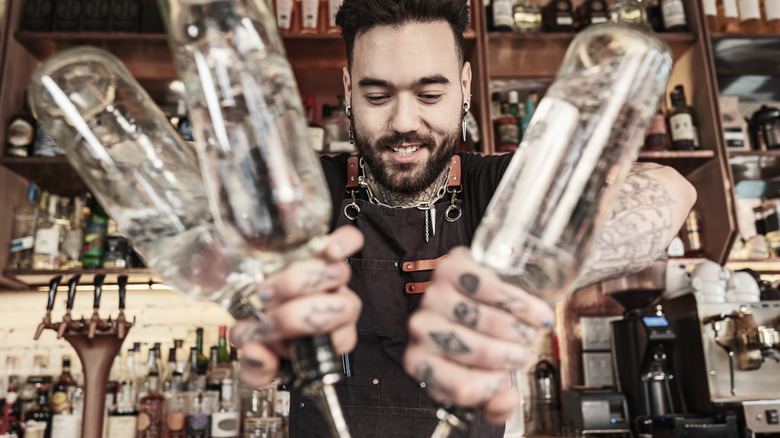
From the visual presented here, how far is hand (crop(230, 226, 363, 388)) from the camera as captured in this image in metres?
0.37

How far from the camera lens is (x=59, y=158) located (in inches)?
88.8

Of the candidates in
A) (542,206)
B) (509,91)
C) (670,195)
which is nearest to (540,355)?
(509,91)

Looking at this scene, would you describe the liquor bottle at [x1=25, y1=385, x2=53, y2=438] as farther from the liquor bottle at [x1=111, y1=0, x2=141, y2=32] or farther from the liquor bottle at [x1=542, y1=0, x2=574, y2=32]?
the liquor bottle at [x1=542, y1=0, x2=574, y2=32]

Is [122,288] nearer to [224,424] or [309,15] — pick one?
[224,424]

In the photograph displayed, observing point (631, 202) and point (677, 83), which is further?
point (677, 83)

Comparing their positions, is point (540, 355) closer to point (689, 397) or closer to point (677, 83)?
point (689, 397)

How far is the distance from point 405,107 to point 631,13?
1832 millimetres

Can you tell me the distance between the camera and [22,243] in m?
2.30

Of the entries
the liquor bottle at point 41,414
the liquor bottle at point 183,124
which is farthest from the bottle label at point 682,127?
the liquor bottle at point 41,414

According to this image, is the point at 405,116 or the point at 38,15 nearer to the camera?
the point at 405,116

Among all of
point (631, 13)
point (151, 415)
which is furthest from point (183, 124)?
point (631, 13)

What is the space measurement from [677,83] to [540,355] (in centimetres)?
133

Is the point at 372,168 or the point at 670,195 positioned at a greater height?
the point at 372,168

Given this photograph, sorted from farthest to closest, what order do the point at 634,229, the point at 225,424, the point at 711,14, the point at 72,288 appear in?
the point at 711,14
the point at 225,424
the point at 72,288
the point at 634,229
